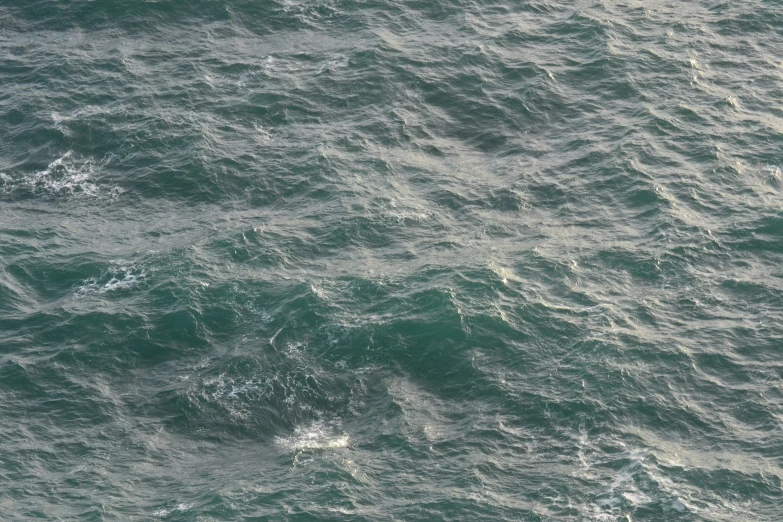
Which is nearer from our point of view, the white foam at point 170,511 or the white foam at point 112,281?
the white foam at point 170,511

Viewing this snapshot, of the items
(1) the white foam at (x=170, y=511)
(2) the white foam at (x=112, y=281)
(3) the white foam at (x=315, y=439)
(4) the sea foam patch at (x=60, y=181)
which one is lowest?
(1) the white foam at (x=170, y=511)

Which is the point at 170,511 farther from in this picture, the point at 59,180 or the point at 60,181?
the point at 59,180

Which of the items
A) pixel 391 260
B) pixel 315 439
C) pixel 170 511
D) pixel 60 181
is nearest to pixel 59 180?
pixel 60 181

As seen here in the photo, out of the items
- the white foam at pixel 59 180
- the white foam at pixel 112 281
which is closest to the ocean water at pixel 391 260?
the white foam at pixel 112 281

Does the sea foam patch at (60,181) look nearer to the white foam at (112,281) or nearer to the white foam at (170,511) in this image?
the white foam at (112,281)

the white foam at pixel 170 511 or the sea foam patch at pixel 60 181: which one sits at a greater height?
the sea foam patch at pixel 60 181

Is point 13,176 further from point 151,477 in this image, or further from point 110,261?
point 151,477

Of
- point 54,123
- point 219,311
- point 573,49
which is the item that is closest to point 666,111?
point 573,49
